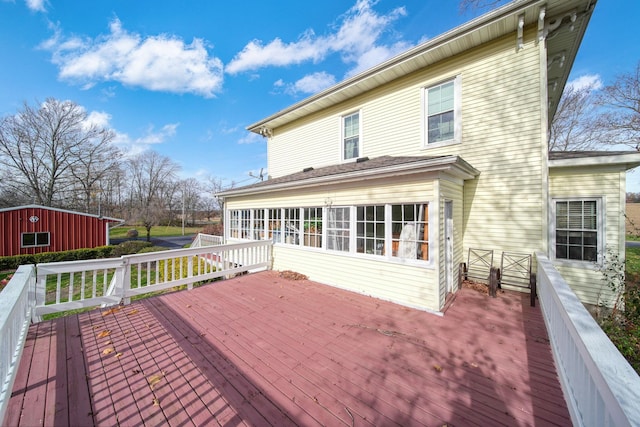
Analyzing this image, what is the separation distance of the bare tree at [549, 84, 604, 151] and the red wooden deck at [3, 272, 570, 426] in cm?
1625

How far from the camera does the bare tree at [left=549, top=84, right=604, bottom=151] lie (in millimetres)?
13398

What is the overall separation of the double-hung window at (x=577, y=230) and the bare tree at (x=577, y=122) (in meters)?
12.4

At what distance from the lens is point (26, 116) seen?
1953 cm

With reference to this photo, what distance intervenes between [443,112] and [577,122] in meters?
15.2

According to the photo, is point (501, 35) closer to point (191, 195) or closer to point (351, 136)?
point (351, 136)

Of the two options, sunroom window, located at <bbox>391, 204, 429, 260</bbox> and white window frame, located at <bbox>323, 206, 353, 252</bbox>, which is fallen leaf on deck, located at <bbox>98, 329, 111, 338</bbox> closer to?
white window frame, located at <bbox>323, 206, 353, 252</bbox>

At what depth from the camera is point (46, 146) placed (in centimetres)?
2053

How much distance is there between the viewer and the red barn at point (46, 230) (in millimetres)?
11789

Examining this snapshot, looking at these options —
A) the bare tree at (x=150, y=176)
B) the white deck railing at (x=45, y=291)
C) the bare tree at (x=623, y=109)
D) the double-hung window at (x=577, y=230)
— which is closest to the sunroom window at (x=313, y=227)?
the white deck railing at (x=45, y=291)

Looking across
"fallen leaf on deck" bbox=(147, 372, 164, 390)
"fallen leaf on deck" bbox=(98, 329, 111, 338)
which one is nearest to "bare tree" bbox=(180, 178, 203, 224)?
"fallen leaf on deck" bbox=(98, 329, 111, 338)

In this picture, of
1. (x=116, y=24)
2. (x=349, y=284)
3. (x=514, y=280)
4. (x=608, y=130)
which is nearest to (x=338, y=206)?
(x=349, y=284)

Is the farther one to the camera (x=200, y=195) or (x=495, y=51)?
(x=200, y=195)

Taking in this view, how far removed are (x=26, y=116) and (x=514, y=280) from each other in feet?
110

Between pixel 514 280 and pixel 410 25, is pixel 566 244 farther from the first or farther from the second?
pixel 410 25
